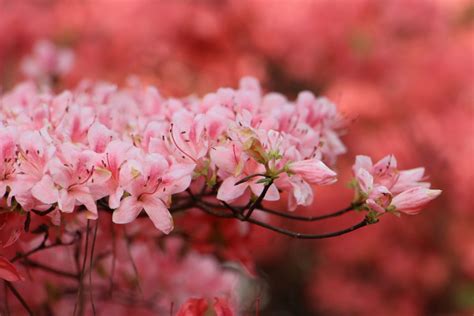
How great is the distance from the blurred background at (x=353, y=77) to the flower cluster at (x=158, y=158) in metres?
0.95

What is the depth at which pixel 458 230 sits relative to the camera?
1860 millimetres

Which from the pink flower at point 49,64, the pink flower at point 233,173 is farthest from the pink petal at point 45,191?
the pink flower at point 49,64

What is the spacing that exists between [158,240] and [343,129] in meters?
0.31

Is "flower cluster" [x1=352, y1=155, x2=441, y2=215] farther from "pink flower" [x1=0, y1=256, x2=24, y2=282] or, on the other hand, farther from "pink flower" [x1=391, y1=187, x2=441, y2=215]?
"pink flower" [x1=0, y1=256, x2=24, y2=282]

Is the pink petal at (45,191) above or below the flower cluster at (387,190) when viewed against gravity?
below

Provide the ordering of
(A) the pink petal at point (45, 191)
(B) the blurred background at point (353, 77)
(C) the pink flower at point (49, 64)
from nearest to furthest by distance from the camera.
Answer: (A) the pink petal at point (45, 191) → (C) the pink flower at point (49, 64) → (B) the blurred background at point (353, 77)

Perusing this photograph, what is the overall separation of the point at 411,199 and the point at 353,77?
138 centimetres

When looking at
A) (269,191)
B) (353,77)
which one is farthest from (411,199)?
(353,77)

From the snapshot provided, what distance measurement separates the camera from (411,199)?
0.67 m

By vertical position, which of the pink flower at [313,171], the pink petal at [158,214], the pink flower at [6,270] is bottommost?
the pink flower at [6,270]

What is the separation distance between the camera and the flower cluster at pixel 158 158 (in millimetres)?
634

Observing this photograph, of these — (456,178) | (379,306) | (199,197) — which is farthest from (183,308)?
(379,306)

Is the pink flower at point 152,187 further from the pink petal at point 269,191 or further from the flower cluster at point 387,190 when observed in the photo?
the flower cluster at point 387,190

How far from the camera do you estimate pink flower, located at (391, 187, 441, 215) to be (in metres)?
0.67
